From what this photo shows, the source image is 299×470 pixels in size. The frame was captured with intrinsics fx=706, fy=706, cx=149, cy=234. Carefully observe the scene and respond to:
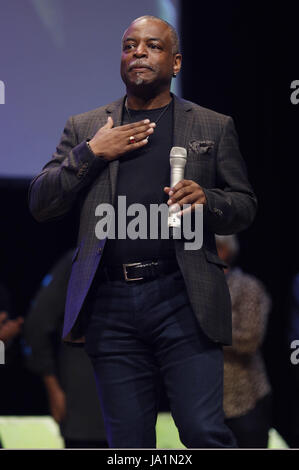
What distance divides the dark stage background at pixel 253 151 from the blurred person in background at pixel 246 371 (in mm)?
969

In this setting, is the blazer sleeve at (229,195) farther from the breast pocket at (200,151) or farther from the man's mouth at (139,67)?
the man's mouth at (139,67)

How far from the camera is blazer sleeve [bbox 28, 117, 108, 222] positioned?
2.10m

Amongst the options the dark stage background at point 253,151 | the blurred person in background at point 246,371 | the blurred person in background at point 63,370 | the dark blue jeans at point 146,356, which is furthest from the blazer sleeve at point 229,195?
the dark stage background at point 253,151

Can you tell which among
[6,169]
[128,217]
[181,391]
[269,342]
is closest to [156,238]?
[128,217]

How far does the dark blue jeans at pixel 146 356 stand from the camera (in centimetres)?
203

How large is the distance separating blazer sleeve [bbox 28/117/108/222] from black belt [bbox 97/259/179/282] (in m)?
0.26

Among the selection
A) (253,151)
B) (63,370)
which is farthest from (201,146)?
(253,151)

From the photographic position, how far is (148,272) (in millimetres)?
2092

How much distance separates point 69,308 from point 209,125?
73 centimetres

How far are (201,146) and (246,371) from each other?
5.95ft

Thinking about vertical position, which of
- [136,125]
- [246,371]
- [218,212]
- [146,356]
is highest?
[136,125]

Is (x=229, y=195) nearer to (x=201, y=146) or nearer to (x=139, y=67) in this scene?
(x=201, y=146)

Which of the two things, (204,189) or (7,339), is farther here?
(7,339)

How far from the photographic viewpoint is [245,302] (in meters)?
3.73
